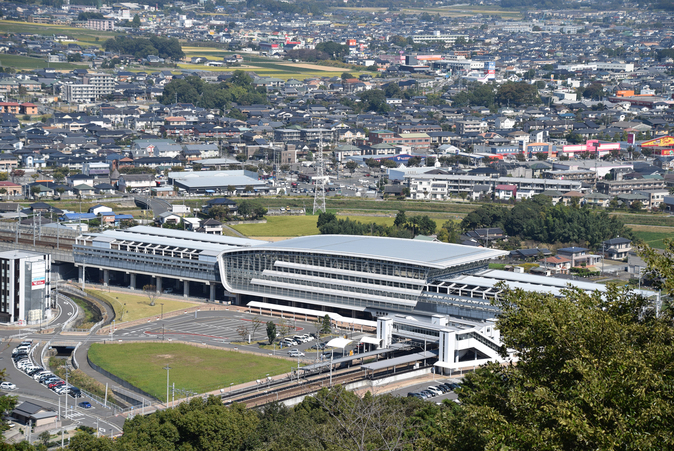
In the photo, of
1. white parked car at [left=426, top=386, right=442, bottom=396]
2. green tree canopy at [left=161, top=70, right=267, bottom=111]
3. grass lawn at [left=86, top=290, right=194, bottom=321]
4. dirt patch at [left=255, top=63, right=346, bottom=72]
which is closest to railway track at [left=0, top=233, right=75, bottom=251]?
grass lawn at [left=86, top=290, right=194, bottom=321]

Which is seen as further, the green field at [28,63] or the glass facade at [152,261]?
the green field at [28,63]

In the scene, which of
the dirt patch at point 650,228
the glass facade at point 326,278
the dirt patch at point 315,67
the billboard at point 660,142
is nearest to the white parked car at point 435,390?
the glass facade at point 326,278

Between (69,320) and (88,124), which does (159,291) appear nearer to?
(69,320)

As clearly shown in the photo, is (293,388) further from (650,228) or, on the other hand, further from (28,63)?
(28,63)

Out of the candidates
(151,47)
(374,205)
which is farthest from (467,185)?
(151,47)

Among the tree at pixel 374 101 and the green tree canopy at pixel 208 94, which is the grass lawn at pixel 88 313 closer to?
the green tree canopy at pixel 208 94

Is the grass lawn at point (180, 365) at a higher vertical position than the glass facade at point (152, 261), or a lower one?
lower

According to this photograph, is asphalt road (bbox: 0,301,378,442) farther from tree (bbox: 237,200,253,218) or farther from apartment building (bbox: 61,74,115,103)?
apartment building (bbox: 61,74,115,103)

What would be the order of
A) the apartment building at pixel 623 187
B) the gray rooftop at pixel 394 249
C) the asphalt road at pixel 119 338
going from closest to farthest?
1. the asphalt road at pixel 119 338
2. the gray rooftop at pixel 394 249
3. the apartment building at pixel 623 187
